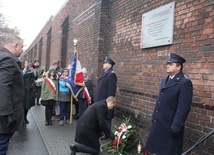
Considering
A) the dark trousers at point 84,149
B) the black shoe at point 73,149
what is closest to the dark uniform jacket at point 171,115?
the dark trousers at point 84,149

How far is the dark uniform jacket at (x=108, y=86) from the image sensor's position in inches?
243

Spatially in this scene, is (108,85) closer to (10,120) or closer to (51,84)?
(51,84)

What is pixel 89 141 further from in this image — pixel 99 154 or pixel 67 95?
pixel 67 95

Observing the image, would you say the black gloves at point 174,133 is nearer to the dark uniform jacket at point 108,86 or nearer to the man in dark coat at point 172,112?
the man in dark coat at point 172,112

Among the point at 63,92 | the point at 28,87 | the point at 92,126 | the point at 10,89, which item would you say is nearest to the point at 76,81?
the point at 63,92

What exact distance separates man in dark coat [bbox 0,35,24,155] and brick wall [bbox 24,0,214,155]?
276 centimetres

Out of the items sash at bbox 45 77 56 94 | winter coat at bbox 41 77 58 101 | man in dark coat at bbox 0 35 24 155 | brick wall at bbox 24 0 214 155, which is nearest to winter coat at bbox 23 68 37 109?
winter coat at bbox 41 77 58 101

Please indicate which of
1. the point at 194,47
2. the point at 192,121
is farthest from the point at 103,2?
the point at 192,121

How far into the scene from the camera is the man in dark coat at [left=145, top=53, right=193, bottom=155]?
367cm

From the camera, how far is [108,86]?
6.24 m

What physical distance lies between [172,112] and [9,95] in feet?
7.42

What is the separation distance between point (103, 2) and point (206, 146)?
225 inches

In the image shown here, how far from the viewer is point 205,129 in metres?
4.11

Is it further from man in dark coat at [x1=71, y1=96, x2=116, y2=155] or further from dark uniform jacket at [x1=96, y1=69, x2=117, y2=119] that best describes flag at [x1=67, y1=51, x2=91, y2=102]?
man in dark coat at [x1=71, y1=96, x2=116, y2=155]
